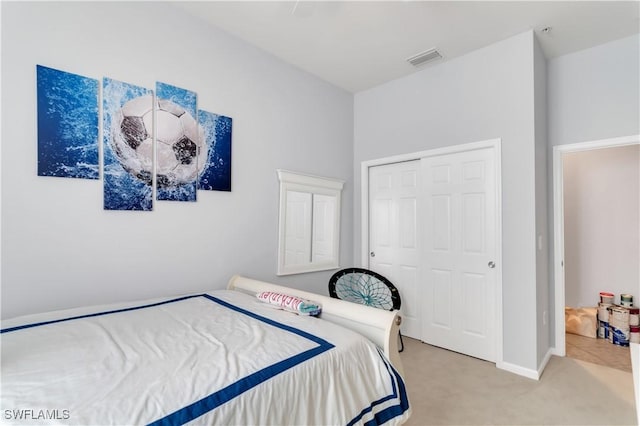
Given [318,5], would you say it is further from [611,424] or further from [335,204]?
[611,424]

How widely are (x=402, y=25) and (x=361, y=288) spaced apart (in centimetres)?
253

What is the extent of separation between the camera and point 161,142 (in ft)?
7.25

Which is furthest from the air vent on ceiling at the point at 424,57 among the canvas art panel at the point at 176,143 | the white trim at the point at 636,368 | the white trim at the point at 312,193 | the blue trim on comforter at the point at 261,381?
the blue trim on comforter at the point at 261,381

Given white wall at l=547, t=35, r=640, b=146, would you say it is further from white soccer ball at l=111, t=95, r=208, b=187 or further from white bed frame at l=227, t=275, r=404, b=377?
white soccer ball at l=111, t=95, r=208, b=187

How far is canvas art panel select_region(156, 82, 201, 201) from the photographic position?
87.1 inches

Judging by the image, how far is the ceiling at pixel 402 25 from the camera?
2289 millimetres

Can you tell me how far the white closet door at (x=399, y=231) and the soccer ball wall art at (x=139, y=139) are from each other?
1.85 meters

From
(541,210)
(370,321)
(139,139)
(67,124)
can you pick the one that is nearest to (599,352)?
(541,210)

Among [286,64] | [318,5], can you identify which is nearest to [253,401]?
[318,5]

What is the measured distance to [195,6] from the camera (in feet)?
7.53

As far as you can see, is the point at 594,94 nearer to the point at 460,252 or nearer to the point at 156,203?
the point at 460,252

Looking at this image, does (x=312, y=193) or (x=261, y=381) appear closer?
(x=261, y=381)

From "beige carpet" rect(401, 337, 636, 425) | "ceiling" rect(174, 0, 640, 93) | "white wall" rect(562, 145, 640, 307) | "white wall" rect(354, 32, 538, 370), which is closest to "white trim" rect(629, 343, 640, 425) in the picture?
"beige carpet" rect(401, 337, 636, 425)

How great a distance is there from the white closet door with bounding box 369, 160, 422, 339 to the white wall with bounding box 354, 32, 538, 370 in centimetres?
37
